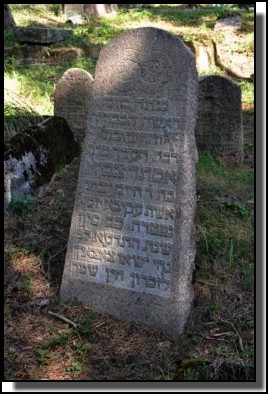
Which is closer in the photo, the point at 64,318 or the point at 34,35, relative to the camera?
the point at 64,318

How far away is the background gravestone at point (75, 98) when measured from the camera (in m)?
6.70

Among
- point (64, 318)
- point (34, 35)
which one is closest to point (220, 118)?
point (64, 318)

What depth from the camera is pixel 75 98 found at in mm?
6789

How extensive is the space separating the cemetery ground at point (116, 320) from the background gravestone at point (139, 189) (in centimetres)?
17

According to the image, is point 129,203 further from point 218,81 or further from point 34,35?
point 34,35

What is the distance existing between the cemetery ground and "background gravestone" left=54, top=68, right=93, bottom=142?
1887mm

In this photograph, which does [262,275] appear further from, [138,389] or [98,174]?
[98,174]

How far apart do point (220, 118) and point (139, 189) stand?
3263mm

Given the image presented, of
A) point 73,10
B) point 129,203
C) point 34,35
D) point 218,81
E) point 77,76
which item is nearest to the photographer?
point 129,203

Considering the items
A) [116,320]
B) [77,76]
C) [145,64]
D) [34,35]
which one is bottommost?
[116,320]

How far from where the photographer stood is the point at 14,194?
4.87 m

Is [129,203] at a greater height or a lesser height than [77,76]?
lesser

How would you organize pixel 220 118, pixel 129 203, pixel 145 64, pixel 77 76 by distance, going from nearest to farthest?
1. pixel 145 64
2. pixel 129 203
3. pixel 220 118
4. pixel 77 76

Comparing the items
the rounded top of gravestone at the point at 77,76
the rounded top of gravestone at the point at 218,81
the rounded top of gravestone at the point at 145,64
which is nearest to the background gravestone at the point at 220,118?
the rounded top of gravestone at the point at 218,81
